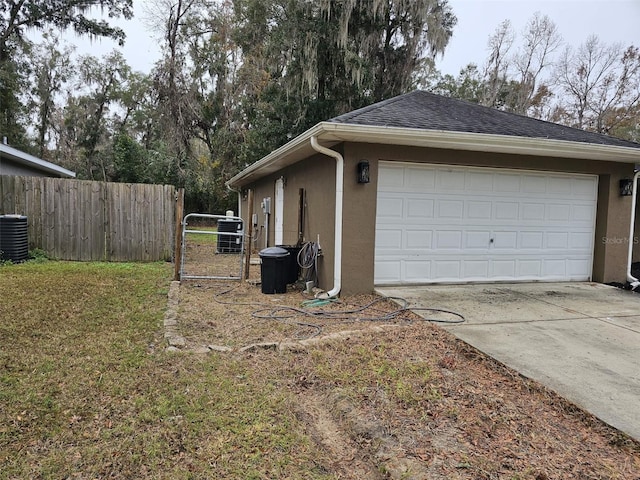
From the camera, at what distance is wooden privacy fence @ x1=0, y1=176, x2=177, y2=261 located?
27.4 feet

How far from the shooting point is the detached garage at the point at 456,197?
5.80m

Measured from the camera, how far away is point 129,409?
8.79 feet

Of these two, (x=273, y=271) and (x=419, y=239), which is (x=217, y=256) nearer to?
(x=273, y=271)

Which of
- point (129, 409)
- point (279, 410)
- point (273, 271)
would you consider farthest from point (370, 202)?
point (129, 409)

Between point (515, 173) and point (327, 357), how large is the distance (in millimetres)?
4922

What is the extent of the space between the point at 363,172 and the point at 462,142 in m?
1.47

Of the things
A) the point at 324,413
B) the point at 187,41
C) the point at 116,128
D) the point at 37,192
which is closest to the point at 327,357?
the point at 324,413

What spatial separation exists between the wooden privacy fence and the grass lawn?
4.39 metres

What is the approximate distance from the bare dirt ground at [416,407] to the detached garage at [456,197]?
1816 mm

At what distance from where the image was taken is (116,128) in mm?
29922

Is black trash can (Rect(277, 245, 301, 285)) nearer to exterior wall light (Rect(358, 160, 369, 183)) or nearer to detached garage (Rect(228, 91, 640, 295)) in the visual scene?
detached garage (Rect(228, 91, 640, 295))

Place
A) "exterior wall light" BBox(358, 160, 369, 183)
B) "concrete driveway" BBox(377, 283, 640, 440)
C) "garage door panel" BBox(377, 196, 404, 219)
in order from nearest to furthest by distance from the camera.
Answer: "concrete driveway" BBox(377, 283, 640, 440) → "exterior wall light" BBox(358, 160, 369, 183) → "garage door panel" BBox(377, 196, 404, 219)

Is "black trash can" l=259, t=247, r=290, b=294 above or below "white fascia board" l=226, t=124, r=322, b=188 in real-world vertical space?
below

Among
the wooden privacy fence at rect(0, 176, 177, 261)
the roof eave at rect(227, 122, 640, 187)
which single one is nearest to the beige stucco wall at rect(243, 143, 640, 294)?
the roof eave at rect(227, 122, 640, 187)
